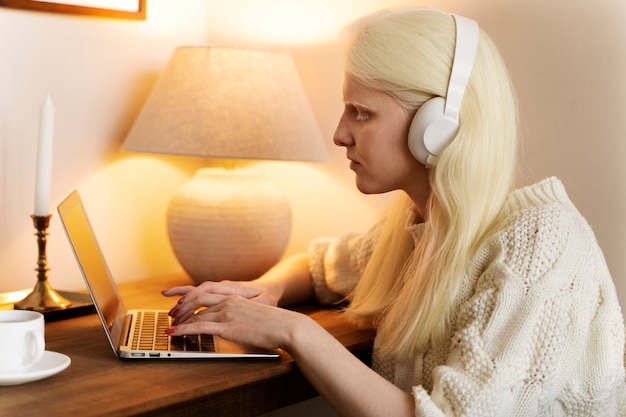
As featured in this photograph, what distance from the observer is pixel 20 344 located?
1102 mm

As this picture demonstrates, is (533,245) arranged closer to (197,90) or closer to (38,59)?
(197,90)

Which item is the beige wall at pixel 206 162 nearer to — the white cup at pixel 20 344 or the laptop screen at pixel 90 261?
the laptop screen at pixel 90 261

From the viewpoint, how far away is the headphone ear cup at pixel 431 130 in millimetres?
1272

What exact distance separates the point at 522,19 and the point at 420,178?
0.46 m

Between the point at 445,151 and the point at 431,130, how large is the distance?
1.4 inches

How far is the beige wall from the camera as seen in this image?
5.19 feet

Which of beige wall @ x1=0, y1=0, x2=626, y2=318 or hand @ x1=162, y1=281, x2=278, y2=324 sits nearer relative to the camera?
hand @ x1=162, y1=281, x2=278, y2=324

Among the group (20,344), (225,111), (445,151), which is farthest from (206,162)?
(20,344)

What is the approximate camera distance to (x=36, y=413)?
3.34 ft

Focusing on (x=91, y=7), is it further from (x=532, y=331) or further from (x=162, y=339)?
(x=532, y=331)

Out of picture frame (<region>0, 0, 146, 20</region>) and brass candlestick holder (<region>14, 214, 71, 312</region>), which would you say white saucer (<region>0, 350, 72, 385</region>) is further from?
picture frame (<region>0, 0, 146, 20</region>)

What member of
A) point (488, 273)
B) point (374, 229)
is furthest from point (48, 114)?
point (488, 273)

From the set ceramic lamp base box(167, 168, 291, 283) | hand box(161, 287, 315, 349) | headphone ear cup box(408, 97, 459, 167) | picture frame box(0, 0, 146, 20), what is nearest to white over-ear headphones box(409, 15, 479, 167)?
headphone ear cup box(408, 97, 459, 167)

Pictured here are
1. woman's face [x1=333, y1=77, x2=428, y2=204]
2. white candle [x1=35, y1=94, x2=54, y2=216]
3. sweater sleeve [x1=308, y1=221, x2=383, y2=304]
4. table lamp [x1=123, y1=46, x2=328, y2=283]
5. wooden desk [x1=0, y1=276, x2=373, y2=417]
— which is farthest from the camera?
table lamp [x1=123, y1=46, x2=328, y2=283]
